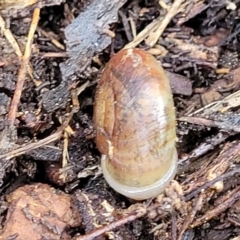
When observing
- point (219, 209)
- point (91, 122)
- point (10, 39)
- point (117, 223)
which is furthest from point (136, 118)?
point (10, 39)

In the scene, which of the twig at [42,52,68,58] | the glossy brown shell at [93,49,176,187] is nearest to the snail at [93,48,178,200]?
the glossy brown shell at [93,49,176,187]

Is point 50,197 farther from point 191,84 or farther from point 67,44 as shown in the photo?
point 191,84

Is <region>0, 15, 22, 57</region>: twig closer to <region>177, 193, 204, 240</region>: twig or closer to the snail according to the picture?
the snail

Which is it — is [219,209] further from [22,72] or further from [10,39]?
[10,39]

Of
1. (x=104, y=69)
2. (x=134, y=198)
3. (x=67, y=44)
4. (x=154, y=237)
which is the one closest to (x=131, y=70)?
(x=104, y=69)

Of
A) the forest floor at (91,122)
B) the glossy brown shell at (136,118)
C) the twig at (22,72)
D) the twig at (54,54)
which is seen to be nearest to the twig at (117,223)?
the forest floor at (91,122)

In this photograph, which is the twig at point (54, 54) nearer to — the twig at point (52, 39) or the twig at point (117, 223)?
the twig at point (52, 39)

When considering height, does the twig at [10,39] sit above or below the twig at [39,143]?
above

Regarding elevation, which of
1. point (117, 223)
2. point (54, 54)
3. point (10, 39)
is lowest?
point (117, 223)
